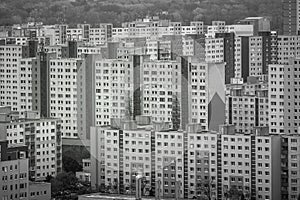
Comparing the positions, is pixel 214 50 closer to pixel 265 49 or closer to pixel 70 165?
pixel 265 49

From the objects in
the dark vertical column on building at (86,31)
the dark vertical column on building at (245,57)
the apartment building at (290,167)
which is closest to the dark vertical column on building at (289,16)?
the dark vertical column on building at (245,57)

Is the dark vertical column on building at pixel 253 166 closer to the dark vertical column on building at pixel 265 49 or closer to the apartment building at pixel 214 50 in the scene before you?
the apartment building at pixel 214 50

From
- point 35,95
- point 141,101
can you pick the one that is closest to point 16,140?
point 141,101

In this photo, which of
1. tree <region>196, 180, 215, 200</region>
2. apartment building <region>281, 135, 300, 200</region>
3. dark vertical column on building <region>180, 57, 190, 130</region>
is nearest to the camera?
apartment building <region>281, 135, 300, 200</region>

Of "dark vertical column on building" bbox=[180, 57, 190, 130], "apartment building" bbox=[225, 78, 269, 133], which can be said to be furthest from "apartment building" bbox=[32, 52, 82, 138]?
"apartment building" bbox=[225, 78, 269, 133]

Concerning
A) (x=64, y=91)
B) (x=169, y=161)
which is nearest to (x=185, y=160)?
(x=169, y=161)

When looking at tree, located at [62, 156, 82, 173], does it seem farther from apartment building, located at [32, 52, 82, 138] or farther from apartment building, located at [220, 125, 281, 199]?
apartment building, located at [220, 125, 281, 199]
